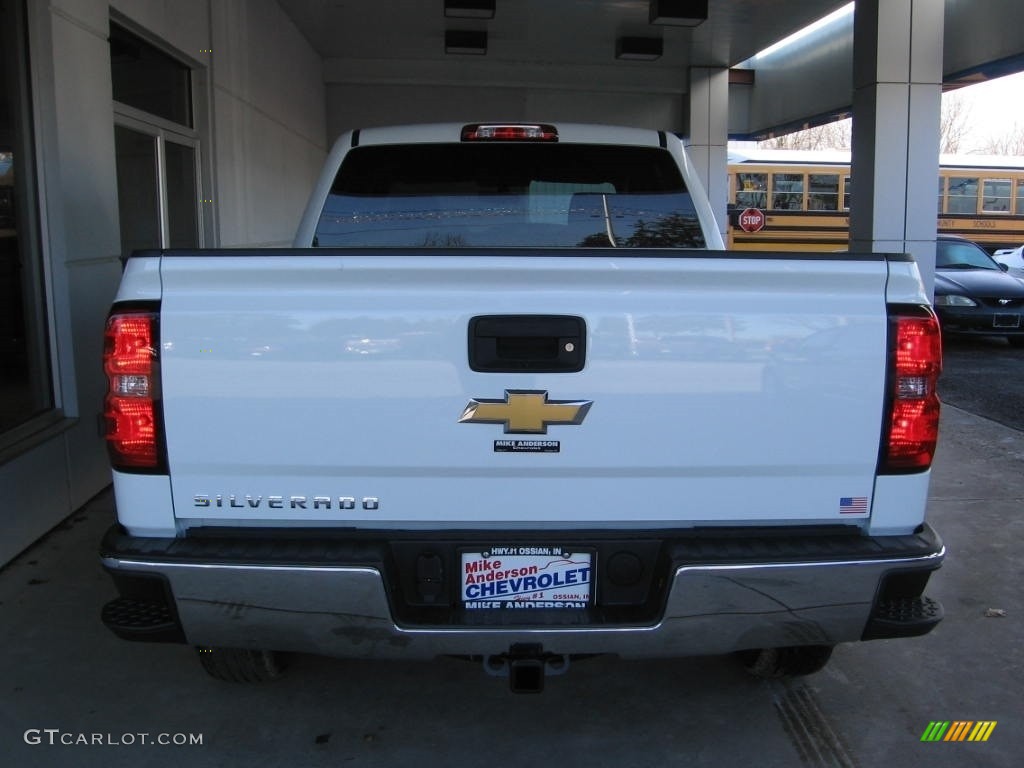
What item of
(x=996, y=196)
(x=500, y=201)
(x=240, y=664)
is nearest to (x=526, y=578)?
(x=240, y=664)

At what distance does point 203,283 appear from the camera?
2.53 meters

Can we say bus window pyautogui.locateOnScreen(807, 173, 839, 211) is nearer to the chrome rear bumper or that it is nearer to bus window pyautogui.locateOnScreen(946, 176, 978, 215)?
bus window pyautogui.locateOnScreen(946, 176, 978, 215)

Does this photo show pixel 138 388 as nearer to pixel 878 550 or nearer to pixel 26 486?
pixel 878 550

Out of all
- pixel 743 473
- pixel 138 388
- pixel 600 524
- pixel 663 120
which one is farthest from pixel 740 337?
pixel 663 120

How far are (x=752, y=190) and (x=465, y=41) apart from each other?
13.9m

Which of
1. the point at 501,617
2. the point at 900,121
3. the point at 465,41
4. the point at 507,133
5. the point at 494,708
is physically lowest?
the point at 494,708

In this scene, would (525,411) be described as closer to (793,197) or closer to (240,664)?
(240,664)

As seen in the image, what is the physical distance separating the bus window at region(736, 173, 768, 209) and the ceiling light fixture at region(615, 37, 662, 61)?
11164 millimetres

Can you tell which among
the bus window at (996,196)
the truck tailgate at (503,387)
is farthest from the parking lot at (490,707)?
the bus window at (996,196)

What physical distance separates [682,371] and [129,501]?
1.54 m

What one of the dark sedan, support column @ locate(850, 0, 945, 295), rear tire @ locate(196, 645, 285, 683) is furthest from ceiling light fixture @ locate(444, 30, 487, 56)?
rear tire @ locate(196, 645, 285, 683)

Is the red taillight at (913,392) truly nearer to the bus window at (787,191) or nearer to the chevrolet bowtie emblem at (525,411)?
the chevrolet bowtie emblem at (525,411)

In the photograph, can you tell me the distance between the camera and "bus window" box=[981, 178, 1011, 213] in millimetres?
27859
